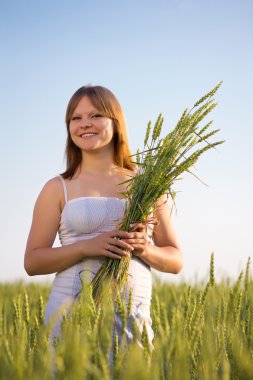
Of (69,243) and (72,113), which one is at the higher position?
(72,113)

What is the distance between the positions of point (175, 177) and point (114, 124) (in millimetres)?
568

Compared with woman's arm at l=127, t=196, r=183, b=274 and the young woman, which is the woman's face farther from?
woman's arm at l=127, t=196, r=183, b=274

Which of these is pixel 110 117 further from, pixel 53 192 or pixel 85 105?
pixel 53 192

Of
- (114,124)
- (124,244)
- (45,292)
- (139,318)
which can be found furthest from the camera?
(45,292)

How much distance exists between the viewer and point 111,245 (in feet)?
7.59

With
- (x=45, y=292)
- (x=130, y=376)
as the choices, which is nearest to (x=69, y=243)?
(x=130, y=376)

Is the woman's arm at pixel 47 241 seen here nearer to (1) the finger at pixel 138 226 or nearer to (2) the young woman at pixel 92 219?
(2) the young woman at pixel 92 219

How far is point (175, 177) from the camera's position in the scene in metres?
2.41

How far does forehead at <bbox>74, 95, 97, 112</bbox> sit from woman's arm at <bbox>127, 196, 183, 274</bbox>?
539 millimetres

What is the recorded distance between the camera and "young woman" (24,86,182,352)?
2.44m

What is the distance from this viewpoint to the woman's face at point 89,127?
106 inches

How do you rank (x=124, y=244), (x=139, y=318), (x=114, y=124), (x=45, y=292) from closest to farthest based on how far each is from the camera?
1. (x=124, y=244)
2. (x=139, y=318)
3. (x=114, y=124)
4. (x=45, y=292)

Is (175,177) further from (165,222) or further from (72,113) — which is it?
(72,113)

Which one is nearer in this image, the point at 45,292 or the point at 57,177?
the point at 57,177
